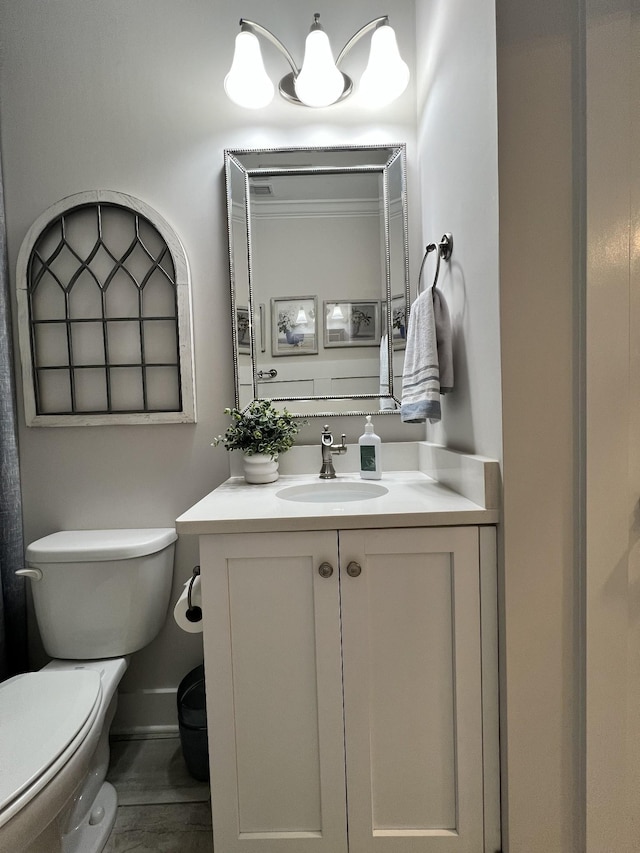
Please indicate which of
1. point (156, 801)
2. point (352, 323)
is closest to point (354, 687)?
point (156, 801)

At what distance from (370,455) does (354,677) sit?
0.65 meters

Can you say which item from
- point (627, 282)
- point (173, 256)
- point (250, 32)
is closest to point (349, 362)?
point (173, 256)

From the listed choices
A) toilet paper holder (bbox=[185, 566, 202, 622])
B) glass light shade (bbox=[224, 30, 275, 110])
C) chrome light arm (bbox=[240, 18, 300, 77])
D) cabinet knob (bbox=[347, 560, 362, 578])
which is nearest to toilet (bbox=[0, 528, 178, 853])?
toilet paper holder (bbox=[185, 566, 202, 622])

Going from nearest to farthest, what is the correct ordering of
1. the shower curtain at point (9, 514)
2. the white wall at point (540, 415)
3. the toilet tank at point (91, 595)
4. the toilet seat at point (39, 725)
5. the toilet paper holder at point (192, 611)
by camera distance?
the toilet seat at point (39, 725)
the white wall at point (540, 415)
the toilet paper holder at point (192, 611)
the toilet tank at point (91, 595)
the shower curtain at point (9, 514)

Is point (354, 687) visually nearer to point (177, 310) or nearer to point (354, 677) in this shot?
point (354, 677)

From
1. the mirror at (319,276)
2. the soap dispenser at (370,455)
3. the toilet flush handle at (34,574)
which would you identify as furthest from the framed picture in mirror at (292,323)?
the toilet flush handle at (34,574)

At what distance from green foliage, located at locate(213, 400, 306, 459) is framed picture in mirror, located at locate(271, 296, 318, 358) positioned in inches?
9.4

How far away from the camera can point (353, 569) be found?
0.99 metres

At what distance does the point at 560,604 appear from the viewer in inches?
38.4

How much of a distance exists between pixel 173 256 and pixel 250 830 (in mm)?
1646

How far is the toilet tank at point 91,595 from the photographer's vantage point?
52.8 inches

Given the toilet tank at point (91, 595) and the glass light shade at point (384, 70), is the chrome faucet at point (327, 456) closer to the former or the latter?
the toilet tank at point (91, 595)

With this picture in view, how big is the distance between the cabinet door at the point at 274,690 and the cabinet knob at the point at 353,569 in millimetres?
31

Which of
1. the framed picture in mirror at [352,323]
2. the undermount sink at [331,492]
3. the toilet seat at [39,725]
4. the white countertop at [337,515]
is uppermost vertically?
the framed picture in mirror at [352,323]
